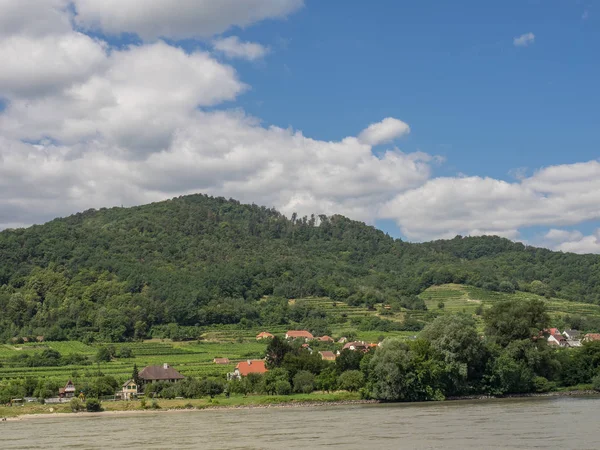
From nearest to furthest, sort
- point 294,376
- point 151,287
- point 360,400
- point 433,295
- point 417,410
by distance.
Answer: point 417,410, point 360,400, point 294,376, point 151,287, point 433,295

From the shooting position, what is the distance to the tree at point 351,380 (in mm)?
72750

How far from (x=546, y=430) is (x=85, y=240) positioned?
6764 inches

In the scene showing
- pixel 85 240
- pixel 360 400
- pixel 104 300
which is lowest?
pixel 360 400

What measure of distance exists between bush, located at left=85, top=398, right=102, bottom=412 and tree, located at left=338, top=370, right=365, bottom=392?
24413 millimetres

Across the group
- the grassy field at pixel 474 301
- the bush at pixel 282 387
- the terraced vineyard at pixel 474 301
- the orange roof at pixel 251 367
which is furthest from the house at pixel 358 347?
the terraced vineyard at pixel 474 301

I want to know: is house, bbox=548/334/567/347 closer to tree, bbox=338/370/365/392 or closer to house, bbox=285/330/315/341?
house, bbox=285/330/315/341

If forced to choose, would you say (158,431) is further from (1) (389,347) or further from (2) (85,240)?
(2) (85,240)

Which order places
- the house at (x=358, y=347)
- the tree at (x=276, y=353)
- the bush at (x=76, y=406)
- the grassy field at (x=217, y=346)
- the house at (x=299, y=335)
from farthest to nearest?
the house at (x=299, y=335) → the grassy field at (x=217, y=346) → the house at (x=358, y=347) → the tree at (x=276, y=353) → the bush at (x=76, y=406)

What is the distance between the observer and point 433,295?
189125 millimetres

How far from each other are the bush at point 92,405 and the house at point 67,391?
420 inches

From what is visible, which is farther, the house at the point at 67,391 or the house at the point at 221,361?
the house at the point at 221,361

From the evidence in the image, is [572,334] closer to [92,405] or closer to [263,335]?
[263,335]

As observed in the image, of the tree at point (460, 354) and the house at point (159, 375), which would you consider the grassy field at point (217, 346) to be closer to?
the house at point (159, 375)

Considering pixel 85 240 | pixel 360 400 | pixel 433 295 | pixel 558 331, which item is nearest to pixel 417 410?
pixel 360 400
